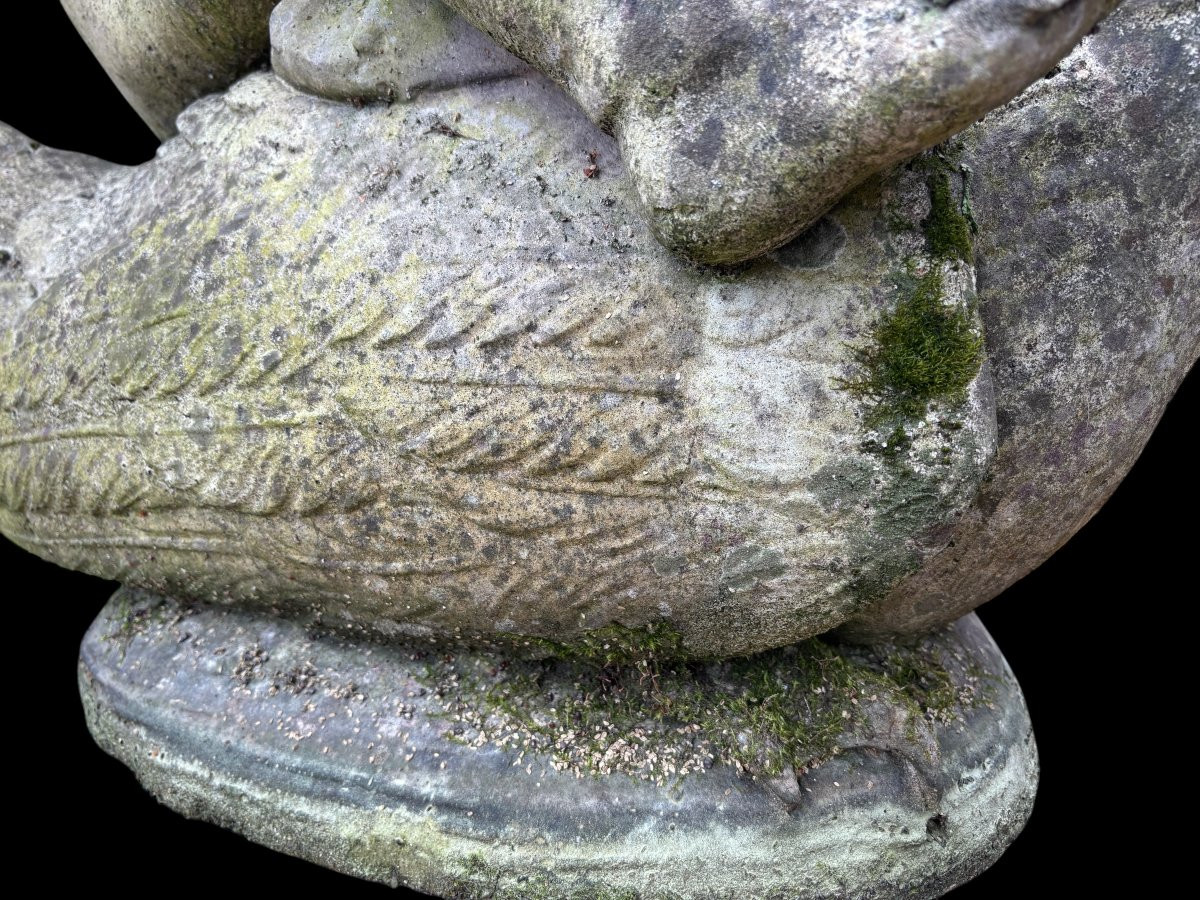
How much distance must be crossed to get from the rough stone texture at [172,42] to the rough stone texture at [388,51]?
0.66 feet

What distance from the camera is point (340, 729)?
204 cm

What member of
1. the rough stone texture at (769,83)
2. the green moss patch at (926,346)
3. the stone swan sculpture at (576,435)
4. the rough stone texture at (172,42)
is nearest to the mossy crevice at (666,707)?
the stone swan sculpture at (576,435)

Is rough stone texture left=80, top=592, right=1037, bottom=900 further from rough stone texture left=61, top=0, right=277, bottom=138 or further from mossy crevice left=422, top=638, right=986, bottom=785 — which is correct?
rough stone texture left=61, top=0, right=277, bottom=138

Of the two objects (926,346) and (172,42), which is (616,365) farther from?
(172,42)

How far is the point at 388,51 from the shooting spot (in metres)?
1.91

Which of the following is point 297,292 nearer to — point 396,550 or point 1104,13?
point 396,550

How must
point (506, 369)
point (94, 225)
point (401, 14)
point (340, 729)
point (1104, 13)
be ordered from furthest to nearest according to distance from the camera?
point (94, 225)
point (340, 729)
point (401, 14)
point (506, 369)
point (1104, 13)

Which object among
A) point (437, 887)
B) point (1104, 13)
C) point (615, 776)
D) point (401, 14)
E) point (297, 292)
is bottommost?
point (437, 887)

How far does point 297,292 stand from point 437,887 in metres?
0.87

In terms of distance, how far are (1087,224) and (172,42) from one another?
1437mm

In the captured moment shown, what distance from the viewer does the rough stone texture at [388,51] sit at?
188 cm

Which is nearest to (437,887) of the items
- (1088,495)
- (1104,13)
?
(1088,495)

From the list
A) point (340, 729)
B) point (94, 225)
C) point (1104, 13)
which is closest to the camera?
point (1104, 13)

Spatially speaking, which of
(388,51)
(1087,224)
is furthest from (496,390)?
(1087,224)
